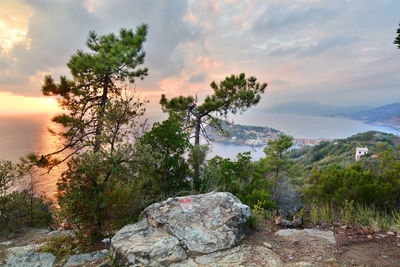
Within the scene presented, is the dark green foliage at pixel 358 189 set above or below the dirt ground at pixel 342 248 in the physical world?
above

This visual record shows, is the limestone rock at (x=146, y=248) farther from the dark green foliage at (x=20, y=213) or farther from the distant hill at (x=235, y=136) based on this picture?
the distant hill at (x=235, y=136)

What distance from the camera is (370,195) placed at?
5.33m

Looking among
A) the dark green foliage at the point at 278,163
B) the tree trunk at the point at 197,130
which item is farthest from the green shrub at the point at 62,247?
the dark green foliage at the point at 278,163

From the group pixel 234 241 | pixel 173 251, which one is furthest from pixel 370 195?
Answer: pixel 173 251

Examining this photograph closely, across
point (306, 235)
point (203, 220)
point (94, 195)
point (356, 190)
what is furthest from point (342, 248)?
point (94, 195)

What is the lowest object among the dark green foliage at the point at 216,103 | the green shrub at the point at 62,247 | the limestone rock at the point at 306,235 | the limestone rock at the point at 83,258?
the green shrub at the point at 62,247

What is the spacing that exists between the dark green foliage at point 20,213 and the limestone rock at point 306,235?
8762 mm

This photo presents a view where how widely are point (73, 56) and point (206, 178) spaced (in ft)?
24.4

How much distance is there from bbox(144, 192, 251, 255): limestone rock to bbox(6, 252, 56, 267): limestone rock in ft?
5.68

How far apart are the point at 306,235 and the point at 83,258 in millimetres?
4004

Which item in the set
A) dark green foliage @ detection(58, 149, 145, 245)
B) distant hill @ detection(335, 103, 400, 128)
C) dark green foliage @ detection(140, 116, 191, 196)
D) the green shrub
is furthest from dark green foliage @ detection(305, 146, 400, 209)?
distant hill @ detection(335, 103, 400, 128)

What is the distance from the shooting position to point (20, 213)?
8.00 meters

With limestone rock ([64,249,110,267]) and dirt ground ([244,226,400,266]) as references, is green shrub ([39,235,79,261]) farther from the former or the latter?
dirt ground ([244,226,400,266])

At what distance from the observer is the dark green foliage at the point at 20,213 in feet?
24.5
